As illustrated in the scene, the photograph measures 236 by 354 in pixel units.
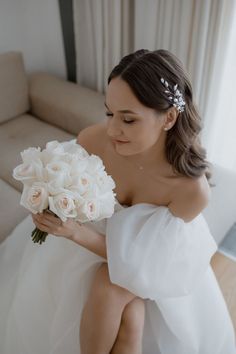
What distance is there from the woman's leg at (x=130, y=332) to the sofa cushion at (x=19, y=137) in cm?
101

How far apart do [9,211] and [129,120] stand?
904mm

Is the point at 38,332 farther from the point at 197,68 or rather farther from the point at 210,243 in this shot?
the point at 197,68

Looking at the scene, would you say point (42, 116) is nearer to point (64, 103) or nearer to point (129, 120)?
point (64, 103)

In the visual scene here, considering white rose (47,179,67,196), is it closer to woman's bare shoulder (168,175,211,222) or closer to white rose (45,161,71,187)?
white rose (45,161,71,187)

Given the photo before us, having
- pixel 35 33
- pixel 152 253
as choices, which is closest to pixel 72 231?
pixel 152 253

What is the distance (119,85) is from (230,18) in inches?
43.9

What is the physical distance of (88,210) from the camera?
2.62 ft

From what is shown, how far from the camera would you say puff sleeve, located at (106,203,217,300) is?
106 cm

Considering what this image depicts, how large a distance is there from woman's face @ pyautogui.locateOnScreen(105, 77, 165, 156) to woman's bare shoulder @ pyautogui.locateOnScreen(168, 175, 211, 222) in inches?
8.1

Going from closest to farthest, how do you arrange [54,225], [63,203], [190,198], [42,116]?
1. [63,203]
2. [54,225]
3. [190,198]
4. [42,116]

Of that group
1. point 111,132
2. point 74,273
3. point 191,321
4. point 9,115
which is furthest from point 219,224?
point 9,115

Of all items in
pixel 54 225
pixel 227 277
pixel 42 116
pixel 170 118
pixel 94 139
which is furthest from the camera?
pixel 42 116

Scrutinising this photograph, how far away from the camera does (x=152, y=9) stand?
6.34 ft

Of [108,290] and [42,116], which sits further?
[42,116]
